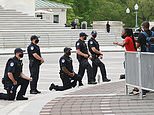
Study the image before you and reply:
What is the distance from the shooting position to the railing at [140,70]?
12.9 m

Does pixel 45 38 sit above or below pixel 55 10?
below

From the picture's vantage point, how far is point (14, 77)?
14578mm

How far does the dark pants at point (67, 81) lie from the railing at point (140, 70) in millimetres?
3073

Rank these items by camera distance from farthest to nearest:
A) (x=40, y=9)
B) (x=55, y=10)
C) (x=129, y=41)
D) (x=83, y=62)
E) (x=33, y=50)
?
(x=55, y=10) → (x=40, y=9) → (x=83, y=62) → (x=33, y=50) → (x=129, y=41)

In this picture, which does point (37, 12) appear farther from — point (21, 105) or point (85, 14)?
point (21, 105)

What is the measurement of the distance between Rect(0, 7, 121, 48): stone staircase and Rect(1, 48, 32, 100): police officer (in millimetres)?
31378

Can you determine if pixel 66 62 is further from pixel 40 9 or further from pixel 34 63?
pixel 40 9

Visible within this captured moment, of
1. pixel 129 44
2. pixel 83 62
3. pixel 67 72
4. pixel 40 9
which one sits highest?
pixel 40 9

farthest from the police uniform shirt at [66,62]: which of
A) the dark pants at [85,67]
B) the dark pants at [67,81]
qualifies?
the dark pants at [85,67]

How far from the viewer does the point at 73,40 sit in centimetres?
4900

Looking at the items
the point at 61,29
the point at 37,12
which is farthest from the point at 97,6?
the point at 61,29

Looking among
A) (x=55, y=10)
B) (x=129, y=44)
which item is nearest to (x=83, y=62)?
(x=129, y=44)

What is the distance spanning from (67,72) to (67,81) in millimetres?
466

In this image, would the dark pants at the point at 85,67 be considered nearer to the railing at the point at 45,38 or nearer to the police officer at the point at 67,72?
the police officer at the point at 67,72
